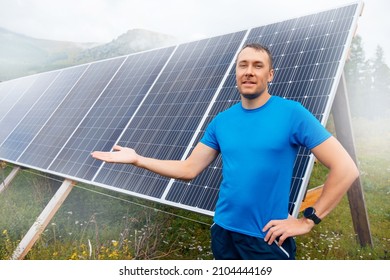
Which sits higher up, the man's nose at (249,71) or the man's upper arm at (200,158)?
the man's nose at (249,71)

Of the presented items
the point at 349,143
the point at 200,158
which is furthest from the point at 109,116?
the point at 200,158

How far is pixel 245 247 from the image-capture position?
2600 mm

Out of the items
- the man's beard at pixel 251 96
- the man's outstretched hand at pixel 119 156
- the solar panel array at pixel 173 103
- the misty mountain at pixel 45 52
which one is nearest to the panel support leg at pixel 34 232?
the solar panel array at pixel 173 103

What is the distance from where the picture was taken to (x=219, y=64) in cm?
616

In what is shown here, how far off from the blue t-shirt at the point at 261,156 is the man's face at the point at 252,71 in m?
0.15

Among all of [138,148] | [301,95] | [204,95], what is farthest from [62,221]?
[301,95]

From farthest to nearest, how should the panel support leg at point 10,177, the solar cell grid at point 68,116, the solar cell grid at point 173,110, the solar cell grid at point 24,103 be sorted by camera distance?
1. the solar cell grid at point 24,103
2. the panel support leg at point 10,177
3. the solar cell grid at point 68,116
4. the solar cell grid at point 173,110

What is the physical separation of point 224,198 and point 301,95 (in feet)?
8.22

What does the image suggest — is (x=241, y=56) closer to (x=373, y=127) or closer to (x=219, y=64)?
(x=219, y=64)

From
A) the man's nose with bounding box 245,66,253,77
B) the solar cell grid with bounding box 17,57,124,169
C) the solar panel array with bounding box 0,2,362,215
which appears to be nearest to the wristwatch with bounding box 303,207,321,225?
the man's nose with bounding box 245,66,253,77

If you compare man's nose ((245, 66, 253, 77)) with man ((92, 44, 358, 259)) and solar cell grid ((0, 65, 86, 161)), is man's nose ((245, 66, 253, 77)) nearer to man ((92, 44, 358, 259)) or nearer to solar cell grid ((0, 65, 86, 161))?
man ((92, 44, 358, 259))

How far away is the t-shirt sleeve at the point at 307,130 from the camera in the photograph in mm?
2326

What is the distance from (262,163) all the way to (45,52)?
7719cm

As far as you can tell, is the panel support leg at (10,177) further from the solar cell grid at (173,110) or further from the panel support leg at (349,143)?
the panel support leg at (349,143)
